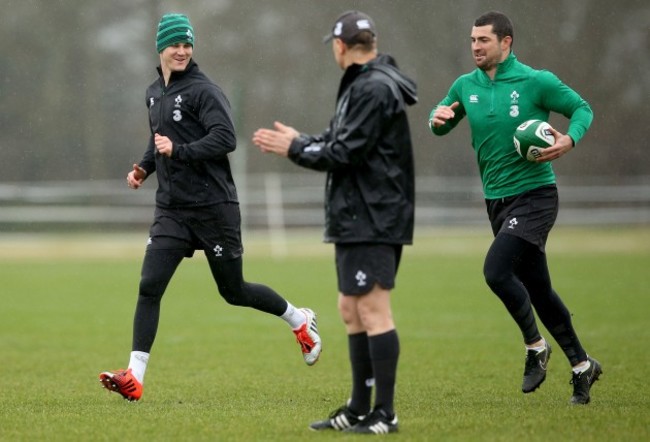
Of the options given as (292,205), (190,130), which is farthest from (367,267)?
(292,205)

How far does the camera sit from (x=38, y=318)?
13656mm

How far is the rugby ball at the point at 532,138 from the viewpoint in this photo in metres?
6.81

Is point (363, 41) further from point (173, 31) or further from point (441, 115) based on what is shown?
point (173, 31)

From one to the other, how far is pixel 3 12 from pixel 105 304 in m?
21.8

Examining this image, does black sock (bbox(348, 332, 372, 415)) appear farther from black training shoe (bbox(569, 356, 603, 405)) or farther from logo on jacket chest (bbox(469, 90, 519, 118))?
logo on jacket chest (bbox(469, 90, 519, 118))

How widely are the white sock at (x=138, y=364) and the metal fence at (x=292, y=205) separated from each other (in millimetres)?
21912

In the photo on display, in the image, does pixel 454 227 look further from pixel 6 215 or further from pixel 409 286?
pixel 409 286

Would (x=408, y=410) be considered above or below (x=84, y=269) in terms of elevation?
above

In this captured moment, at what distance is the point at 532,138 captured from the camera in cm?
685

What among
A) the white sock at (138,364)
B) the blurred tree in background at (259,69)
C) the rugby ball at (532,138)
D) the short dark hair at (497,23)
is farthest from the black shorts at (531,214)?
the blurred tree in background at (259,69)

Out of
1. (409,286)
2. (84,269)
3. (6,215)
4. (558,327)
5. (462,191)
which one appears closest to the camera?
(558,327)

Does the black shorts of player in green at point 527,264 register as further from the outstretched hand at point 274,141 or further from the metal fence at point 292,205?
the metal fence at point 292,205

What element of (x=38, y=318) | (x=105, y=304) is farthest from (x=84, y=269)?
(x=38, y=318)

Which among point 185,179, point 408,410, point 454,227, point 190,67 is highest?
point 190,67
